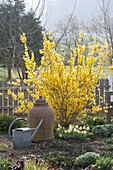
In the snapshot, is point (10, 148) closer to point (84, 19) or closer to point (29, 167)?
point (29, 167)

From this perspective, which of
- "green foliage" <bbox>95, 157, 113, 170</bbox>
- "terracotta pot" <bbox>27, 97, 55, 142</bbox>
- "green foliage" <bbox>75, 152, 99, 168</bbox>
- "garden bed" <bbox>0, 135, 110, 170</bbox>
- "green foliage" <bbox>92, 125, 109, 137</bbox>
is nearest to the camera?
"green foliage" <bbox>95, 157, 113, 170</bbox>

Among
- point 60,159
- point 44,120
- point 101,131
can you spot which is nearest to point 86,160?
point 60,159

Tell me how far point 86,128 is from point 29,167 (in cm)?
357

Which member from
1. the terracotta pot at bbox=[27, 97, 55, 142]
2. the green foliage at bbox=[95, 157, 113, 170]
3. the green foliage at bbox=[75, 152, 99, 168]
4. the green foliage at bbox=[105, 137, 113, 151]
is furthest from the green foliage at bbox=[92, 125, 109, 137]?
the green foliage at bbox=[95, 157, 113, 170]

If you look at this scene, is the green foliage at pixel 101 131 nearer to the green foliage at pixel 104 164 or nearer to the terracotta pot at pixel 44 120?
the terracotta pot at pixel 44 120

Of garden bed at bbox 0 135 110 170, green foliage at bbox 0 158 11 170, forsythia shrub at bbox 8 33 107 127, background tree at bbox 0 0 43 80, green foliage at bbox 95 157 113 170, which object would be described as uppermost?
background tree at bbox 0 0 43 80

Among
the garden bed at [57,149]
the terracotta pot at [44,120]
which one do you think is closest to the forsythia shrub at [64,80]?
the terracotta pot at [44,120]

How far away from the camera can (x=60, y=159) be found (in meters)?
4.19

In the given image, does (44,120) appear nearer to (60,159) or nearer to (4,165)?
(60,159)

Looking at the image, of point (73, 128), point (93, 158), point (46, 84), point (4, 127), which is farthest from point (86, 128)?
point (93, 158)

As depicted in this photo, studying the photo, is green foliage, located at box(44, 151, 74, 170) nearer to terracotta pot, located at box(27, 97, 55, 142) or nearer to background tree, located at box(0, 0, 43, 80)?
terracotta pot, located at box(27, 97, 55, 142)

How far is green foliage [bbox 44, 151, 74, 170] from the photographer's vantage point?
4.04 m

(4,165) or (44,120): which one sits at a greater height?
(44,120)

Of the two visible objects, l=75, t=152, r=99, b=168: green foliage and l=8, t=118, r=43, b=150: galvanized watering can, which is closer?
l=75, t=152, r=99, b=168: green foliage
